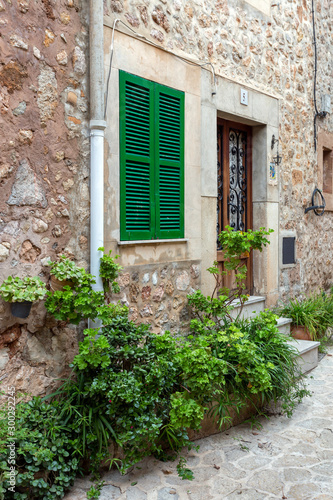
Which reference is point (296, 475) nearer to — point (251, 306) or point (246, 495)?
point (246, 495)

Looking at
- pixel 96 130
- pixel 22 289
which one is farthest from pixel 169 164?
pixel 22 289

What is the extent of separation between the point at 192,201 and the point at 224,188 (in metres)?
1.05

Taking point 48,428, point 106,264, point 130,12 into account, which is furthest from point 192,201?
point 48,428

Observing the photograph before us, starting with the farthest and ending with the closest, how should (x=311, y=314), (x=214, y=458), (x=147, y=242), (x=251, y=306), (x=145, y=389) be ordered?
(x=311, y=314), (x=251, y=306), (x=147, y=242), (x=214, y=458), (x=145, y=389)

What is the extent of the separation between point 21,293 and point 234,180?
3.51m

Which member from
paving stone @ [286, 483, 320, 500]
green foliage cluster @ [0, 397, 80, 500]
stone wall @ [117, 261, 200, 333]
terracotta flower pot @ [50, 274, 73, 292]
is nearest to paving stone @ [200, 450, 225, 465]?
paving stone @ [286, 483, 320, 500]

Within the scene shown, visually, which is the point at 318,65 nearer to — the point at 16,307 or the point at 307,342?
the point at 307,342

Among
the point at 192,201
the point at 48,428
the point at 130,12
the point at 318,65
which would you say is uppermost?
the point at 318,65

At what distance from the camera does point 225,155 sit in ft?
18.2

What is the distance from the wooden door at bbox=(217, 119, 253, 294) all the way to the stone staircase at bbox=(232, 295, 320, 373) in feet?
0.87

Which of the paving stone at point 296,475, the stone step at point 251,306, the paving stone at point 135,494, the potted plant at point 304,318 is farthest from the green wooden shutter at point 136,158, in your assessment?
the potted plant at point 304,318

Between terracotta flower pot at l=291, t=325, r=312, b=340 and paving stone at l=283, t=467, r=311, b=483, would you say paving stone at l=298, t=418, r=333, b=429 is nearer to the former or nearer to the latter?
paving stone at l=283, t=467, r=311, b=483

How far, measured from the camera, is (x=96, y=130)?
3.54 m

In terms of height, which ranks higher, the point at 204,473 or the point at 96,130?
the point at 96,130
